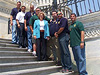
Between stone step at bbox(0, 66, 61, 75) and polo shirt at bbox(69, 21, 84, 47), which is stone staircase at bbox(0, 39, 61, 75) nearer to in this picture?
stone step at bbox(0, 66, 61, 75)

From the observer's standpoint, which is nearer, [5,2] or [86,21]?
[86,21]

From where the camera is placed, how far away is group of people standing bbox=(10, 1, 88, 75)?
14.0 ft

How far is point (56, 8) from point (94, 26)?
8.75 feet

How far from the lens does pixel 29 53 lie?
217 inches

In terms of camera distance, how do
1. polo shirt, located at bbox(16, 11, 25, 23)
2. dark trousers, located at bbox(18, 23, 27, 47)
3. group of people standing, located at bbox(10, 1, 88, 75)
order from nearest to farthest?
group of people standing, located at bbox(10, 1, 88, 75), dark trousers, located at bbox(18, 23, 27, 47), polo shirt, located at bbox(16, 11, 25, 23)

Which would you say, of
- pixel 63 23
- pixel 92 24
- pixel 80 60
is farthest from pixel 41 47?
pixel 92 24

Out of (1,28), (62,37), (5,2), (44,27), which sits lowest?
(62,37)

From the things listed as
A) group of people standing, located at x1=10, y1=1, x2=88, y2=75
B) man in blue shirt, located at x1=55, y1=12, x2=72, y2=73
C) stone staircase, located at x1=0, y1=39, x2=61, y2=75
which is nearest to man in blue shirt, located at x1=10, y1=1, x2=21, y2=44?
group of people standing, located at x1=10, y1=1, x2=88, y2=75

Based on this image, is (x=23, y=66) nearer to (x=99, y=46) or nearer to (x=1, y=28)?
(x=99, y=46)

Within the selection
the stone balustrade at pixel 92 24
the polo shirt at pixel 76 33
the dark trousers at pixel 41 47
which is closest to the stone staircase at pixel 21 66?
the dark trousers at pixel 41 47

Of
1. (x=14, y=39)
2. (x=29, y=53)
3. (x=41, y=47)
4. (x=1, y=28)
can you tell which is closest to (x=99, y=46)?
(x=41, y=47)

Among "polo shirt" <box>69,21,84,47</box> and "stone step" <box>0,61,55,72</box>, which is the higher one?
"polo shirt" <box>69,21,84,47</box>

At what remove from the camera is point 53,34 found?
523 centimetres

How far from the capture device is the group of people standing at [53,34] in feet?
14.0
